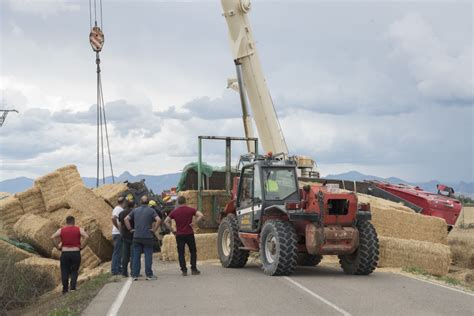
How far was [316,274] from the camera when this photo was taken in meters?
15.9

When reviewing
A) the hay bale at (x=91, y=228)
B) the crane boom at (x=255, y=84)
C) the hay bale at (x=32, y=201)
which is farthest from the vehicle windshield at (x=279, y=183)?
the hay bale at (x=32, y=201)

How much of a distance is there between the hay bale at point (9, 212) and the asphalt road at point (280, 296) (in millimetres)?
9310

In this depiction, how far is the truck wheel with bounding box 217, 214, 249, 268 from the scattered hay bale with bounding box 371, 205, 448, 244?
15.2 feet

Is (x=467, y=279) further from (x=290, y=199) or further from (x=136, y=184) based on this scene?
(x=136, y=184)

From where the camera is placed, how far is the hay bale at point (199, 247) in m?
19.2

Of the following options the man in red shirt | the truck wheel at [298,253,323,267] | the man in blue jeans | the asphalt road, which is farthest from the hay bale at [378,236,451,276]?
the man in blue jeans

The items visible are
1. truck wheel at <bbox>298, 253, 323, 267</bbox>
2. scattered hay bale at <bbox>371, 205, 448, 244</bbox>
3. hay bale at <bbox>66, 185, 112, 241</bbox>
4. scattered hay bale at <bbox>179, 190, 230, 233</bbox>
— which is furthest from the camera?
hay bale at <bbox>66, 185, 112, 241</bbox>

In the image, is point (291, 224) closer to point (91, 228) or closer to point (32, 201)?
point (91, 228)

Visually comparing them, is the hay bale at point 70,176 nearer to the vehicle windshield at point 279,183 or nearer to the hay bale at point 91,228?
the hay bale at point 91,228

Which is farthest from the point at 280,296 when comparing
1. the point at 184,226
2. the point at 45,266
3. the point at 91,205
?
the point at 91,205

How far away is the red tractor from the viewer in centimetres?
1480

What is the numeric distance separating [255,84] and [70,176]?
7.76 m

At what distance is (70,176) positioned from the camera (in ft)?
78.5

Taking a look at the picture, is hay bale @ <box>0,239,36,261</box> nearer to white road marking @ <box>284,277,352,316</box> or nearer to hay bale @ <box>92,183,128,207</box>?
hay bale @ <box>92,183,128,207</box>
